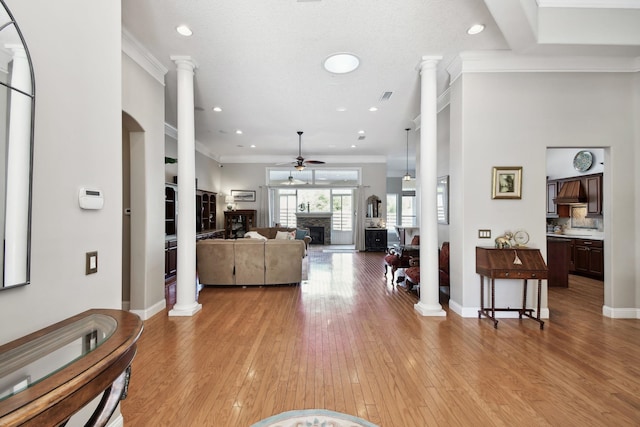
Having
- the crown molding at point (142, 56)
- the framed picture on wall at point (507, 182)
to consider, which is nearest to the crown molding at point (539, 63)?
the framed picture on wall at point (507, 182)

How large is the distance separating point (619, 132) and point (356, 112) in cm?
382

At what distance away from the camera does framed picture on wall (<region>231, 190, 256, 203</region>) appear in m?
9.68

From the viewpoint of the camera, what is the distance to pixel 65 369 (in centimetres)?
84

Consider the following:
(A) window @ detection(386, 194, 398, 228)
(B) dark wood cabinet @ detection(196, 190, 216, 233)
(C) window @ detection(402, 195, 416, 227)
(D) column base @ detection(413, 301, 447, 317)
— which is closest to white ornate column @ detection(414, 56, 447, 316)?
(D) column base @ detection(413, 301, 447, 317)

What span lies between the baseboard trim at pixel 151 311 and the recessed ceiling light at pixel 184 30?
3.33m

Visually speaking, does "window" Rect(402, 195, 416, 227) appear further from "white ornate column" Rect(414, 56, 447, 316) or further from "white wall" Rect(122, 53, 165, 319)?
"white wall" Rect(122, 53, 165, 319)

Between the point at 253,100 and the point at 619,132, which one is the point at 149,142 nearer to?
the point at 253,100

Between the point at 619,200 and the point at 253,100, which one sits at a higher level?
the point at 253,100

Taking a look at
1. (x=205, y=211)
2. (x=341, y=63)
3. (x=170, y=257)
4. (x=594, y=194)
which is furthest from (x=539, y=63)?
(x=205, y=211)

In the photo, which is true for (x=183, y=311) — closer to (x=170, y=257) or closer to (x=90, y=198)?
(x=170, y=257)

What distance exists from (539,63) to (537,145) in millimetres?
1035

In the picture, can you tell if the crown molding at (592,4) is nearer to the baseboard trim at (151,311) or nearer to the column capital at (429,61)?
the column capital at (429,61)

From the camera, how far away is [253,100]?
194 inches

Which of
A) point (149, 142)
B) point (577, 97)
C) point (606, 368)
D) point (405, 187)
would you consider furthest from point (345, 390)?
point (405, 187)
